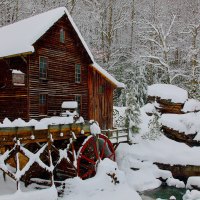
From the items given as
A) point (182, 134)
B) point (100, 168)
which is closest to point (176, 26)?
point (182, 134)

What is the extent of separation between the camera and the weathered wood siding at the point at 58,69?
19.5 m

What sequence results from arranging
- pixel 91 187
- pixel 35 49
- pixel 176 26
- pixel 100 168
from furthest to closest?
pixel 176 26, pixel 35 49, pixel 100 168, pixel 91 187

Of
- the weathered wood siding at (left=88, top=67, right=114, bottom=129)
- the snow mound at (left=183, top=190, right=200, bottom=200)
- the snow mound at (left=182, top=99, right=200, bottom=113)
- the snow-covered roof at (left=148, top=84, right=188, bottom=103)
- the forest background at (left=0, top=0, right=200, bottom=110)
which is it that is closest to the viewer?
the snow mound at (left=183, top=190, right=200, bottom=200)

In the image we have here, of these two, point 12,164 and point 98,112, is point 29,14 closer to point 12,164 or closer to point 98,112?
point 98,112

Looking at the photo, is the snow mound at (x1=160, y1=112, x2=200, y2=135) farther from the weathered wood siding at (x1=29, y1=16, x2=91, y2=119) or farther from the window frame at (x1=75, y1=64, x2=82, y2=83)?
the window frame at (x1=75, y1=64, x2=82, y2=83)

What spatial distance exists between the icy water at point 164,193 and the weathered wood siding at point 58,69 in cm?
693

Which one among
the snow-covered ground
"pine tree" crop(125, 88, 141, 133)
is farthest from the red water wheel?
"pine tree" crop(125, 88, 141, 133)

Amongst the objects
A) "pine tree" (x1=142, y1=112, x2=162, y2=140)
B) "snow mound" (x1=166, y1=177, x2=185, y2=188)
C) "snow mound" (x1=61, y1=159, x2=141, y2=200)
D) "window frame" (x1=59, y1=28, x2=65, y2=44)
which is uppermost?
"window frame" (x1=59, y1=28, x2=65, y2=44)

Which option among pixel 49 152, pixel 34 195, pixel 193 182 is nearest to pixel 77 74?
pixel 49 152

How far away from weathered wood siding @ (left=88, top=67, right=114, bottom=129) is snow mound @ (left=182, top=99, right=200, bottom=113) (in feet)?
20.9

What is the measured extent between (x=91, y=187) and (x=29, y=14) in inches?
1076

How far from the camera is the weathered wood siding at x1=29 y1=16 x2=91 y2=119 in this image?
63.8 ft

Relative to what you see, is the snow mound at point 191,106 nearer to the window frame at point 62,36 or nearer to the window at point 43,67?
the window frame at point 62,36

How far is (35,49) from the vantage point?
19328 millimetres
